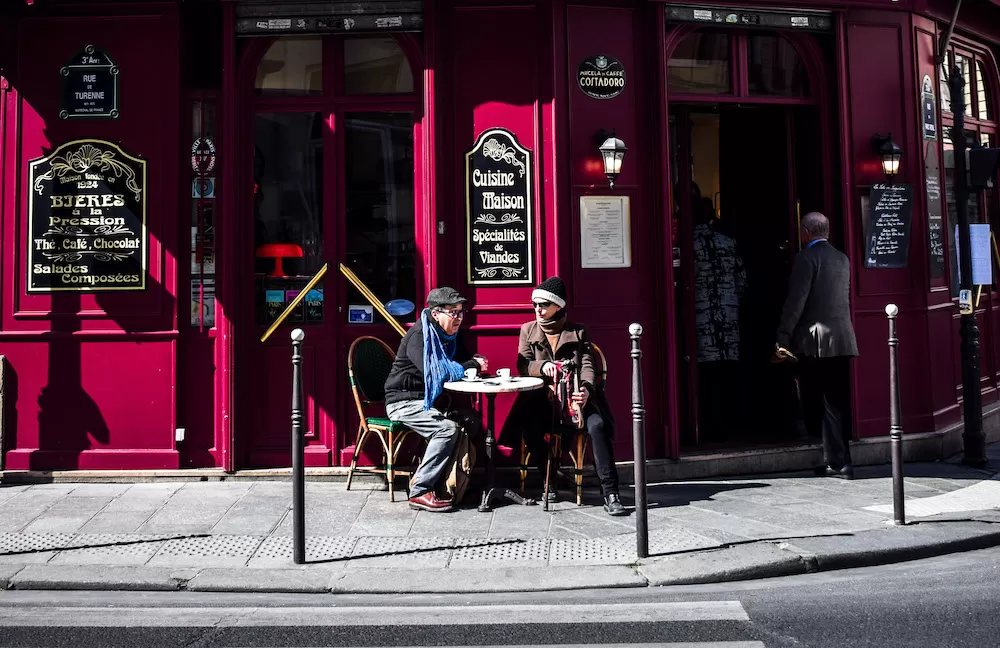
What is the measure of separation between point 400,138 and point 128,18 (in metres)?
2.53

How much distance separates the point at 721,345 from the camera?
30.4ft

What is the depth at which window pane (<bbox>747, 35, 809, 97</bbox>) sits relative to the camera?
903cm

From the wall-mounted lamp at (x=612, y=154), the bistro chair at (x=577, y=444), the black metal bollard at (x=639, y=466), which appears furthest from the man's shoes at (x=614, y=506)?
the wall-mounted lamp at (x=612, y=154)

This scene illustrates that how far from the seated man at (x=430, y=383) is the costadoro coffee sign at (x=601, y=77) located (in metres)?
2.30

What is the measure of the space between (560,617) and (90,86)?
6.17 meters

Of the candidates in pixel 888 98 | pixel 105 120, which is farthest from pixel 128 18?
pixel 888 98

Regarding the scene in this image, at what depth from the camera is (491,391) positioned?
6871mm

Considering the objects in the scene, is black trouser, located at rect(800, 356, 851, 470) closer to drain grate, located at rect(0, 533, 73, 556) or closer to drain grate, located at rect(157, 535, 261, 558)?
drain grate, located at rect(157, 535, 261, 558)

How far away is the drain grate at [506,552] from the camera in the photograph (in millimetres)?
5934

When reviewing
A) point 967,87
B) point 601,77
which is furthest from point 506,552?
point 967,87

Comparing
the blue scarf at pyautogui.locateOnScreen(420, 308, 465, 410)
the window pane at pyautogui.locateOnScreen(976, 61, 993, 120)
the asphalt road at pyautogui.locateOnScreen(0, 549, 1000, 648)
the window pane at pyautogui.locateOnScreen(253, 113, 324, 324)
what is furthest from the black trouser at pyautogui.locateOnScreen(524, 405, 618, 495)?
the window pane at pyautogui.locateOnScreen(976, 61, 993, 120)

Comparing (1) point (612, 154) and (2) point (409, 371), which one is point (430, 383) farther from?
(1) point (612, 154)

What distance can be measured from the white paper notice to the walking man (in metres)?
1.51

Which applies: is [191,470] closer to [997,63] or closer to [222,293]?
[222,293]
